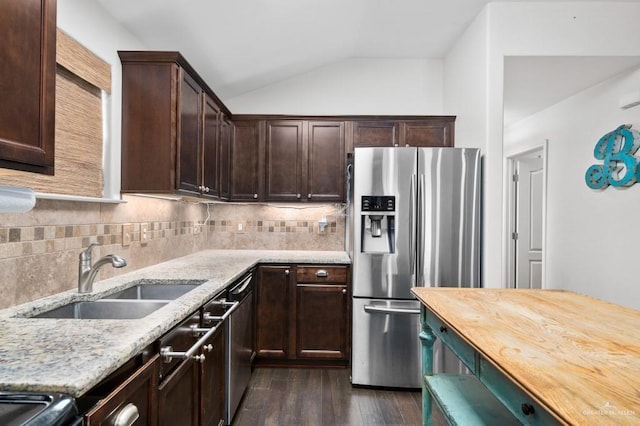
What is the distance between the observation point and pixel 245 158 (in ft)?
11.7

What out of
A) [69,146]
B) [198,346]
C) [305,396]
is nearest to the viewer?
[198,346]

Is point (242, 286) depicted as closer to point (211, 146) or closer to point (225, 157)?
point (211, 146)

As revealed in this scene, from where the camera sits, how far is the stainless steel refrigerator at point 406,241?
2746 millimetres

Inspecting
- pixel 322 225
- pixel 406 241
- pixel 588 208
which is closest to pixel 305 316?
pixel 322 225

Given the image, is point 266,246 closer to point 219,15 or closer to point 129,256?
point 129,256

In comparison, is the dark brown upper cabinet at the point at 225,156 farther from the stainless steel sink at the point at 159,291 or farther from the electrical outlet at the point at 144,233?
the stainless steel sink at the point at 159,291

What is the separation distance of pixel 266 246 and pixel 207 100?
1679mm

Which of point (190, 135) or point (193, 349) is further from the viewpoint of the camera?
point (190, 135)

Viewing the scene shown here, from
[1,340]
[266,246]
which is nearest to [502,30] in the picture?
[266,246]

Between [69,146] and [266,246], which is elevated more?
[69,146]

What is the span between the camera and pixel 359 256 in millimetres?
2805

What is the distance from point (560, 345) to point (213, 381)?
158 centimetres

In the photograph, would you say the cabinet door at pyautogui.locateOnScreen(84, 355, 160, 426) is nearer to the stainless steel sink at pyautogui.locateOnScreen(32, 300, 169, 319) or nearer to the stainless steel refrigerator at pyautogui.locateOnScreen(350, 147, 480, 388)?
the stainless steel sink at pyautogui.locateOnScreen(32, 300, 169, 319)

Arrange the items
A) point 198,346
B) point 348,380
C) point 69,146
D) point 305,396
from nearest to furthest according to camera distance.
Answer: point 198,346 → point 69,146 → point 305,396 → point 348,380
